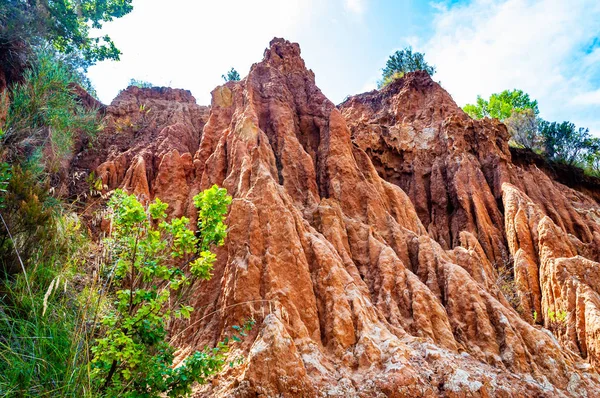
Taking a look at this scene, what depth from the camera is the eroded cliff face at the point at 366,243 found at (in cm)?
747

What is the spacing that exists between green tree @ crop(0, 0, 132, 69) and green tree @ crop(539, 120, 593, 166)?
3240 centimetres

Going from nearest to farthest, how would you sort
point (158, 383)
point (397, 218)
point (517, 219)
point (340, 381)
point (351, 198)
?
point (158, 383) → point (340, 381) → point (351, 198) → point (397, 218) → point (517, 219)

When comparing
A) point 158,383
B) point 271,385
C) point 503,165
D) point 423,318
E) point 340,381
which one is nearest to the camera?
point 158,383

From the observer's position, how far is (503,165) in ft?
69.4

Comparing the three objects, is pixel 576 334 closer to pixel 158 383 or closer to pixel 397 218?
pixel 397 218

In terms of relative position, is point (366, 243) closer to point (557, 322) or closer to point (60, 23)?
point (557, 322)

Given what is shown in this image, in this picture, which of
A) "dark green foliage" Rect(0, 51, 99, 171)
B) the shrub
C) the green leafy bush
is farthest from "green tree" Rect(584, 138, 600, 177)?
the green leafy bush

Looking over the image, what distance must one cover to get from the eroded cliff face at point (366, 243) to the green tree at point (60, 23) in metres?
3.35

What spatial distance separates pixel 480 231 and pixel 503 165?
17.9 feet

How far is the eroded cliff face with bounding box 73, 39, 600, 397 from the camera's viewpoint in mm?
7469

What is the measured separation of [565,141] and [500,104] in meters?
12.1

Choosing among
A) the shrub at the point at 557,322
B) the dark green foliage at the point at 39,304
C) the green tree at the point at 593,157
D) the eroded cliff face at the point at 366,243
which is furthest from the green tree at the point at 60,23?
the green tree at the point at 593,157

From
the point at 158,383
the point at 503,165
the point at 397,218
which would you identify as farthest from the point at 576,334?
the point at 158,383

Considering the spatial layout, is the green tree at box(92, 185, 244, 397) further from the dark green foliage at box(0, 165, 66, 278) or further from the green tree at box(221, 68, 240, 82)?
the green tree at box(221, 68, 240, 82)
